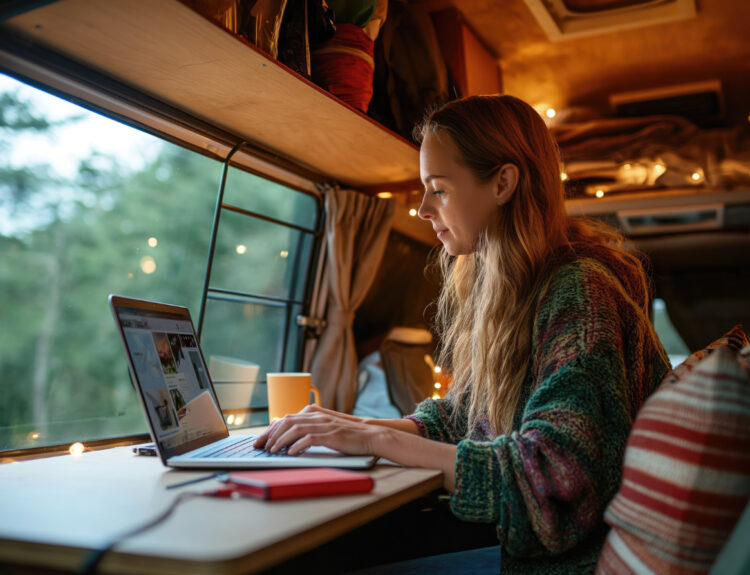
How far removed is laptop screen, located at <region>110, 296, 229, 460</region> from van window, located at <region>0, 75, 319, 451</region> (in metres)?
0.39

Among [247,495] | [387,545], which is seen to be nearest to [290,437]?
[247,495]

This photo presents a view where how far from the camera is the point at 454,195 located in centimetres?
149

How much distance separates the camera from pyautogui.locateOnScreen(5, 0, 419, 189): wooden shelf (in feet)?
4.07

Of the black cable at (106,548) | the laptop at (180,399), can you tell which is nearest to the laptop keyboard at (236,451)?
the laptop at (180,399)

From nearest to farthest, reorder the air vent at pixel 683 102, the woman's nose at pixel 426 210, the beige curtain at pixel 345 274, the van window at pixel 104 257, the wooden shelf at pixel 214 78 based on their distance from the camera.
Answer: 1. the wooden shelf at pixel 214 78
2. the woman's nose at pixel 426 210
3. the van window at pixel 104 257
4. the beige curtain at pixel 345 274
5. the air vent at pixel 683 102

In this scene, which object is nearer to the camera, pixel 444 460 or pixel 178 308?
pixel 444 460

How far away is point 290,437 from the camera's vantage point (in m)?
1.15

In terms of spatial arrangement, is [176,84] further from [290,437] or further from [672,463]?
[672,463]

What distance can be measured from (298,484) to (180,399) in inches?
18.9

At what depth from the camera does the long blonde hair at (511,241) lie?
132 cm

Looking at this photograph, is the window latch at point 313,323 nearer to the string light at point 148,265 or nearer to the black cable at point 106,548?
the string light at point 148,265

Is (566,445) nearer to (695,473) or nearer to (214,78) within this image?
(695,473)

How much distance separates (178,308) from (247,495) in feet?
2.16

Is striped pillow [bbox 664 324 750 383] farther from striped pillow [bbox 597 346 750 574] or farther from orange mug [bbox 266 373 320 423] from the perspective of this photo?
orange mug [bbox 266 373 320 423]
